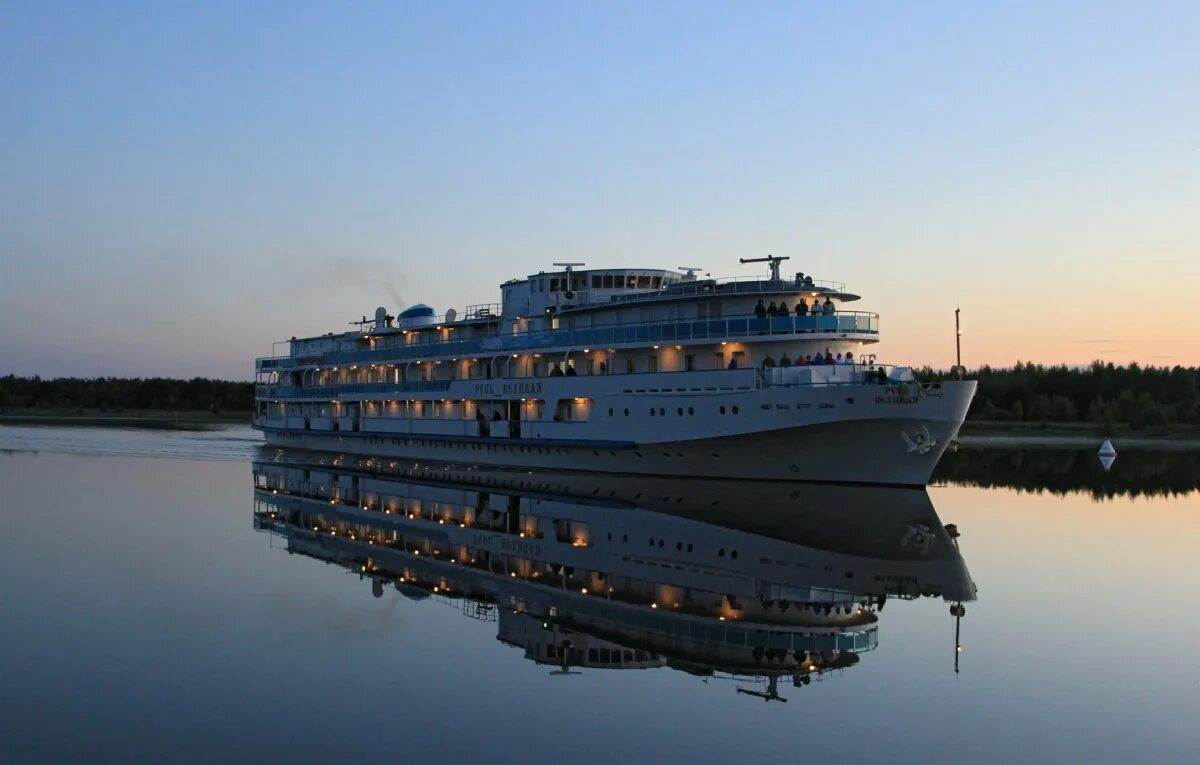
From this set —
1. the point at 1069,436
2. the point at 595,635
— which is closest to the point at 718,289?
the point at 595,635

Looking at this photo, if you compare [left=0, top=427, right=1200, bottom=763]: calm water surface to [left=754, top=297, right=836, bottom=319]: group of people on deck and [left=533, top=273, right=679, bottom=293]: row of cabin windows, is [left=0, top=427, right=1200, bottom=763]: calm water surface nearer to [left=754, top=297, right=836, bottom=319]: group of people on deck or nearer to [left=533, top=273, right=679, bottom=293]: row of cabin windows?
[left=754, top=297, right=836, bottom=319]: group of people on deck

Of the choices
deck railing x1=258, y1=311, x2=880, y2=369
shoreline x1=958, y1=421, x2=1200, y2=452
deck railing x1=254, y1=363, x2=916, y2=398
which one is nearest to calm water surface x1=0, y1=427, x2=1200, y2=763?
deck railing x1=254, y1=363, x2=916, y2=398

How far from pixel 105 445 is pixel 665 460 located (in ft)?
163

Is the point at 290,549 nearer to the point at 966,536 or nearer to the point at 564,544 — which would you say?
the point at 564,544

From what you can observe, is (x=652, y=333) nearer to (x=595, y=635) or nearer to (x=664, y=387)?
(x=664, y=387)

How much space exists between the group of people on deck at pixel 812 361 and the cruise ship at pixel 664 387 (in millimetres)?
86

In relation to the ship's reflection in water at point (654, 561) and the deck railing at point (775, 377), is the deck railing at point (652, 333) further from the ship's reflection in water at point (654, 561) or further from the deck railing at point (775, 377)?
the ship's reflection in water at point (654, 561)

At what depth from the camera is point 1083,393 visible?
114m

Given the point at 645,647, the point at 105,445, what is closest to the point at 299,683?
the point at 645,647

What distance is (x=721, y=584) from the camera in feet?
74.1

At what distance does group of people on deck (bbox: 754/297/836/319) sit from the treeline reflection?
1248cm

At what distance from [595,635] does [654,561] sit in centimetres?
737

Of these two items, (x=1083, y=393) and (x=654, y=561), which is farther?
(x=1083, y=393)

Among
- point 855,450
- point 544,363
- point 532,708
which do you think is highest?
point 544,363
